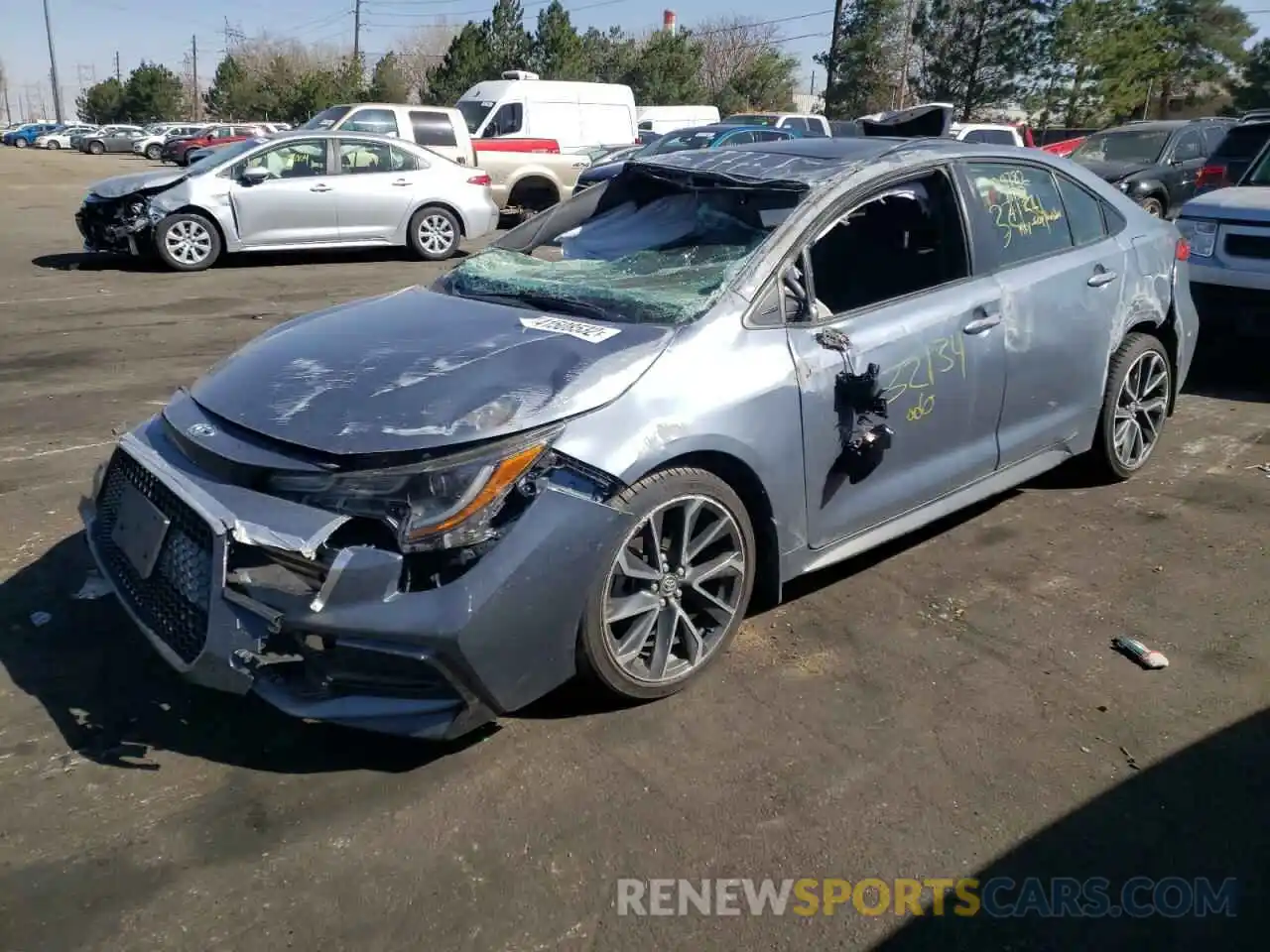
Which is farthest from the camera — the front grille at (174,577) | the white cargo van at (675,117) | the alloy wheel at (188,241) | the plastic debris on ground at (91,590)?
the white cargo van at (675,117)

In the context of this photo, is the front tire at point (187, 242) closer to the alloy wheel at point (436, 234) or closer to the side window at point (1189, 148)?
the alloy wheel at point (436, 234)

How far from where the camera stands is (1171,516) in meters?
4.87

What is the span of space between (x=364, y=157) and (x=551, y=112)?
7.78 m

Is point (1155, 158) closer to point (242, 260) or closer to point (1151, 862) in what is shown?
point (242, 260)

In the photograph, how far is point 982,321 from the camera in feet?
13.5

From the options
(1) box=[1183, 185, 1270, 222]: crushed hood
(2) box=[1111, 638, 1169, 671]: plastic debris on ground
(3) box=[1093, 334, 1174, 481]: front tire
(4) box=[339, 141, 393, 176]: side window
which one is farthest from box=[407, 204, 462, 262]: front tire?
(2) box=[1111, 638, 1169, 671]: plastic debris on ground

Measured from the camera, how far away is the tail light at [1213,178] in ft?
35.3

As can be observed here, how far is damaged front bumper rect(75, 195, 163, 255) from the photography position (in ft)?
39.2

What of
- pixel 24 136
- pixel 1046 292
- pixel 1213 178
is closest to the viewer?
pixel 1046 292

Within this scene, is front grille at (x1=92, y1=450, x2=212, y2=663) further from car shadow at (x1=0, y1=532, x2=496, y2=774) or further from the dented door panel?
the dented door panel

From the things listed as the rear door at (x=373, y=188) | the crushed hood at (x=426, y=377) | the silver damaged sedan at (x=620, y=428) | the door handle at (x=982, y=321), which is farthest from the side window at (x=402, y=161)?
the door handle at (x=982, y=321)

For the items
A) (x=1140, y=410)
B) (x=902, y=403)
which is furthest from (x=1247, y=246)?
(x=902, y=403)

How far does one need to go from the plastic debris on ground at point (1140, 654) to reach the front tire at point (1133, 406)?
5.09 feet

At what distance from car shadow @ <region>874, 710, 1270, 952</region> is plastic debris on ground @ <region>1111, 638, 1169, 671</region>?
17.2 inches
